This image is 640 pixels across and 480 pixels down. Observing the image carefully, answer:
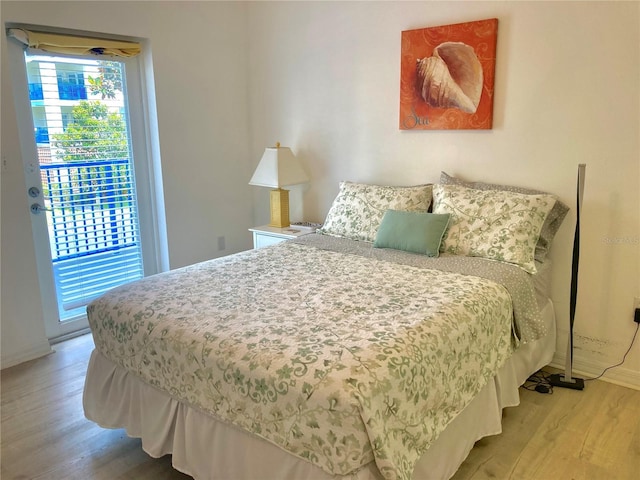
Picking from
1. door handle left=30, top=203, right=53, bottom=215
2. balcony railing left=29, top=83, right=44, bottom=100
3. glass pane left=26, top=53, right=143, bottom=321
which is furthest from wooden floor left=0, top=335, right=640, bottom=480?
balcony railing left=29, top=83, right=44, bottom=100

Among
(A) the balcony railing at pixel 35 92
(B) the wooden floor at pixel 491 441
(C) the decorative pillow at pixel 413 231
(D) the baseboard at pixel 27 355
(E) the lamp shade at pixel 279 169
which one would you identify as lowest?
(B) the wooden floor at pixel 491 441

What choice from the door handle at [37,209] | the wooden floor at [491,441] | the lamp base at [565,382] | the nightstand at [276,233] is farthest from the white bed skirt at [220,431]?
the nightstand at [276,233]

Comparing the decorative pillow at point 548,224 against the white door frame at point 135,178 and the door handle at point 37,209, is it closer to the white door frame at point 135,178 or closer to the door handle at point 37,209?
the white door frame at point 135,178

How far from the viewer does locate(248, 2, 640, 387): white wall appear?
2518 mm

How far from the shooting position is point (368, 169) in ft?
11.5

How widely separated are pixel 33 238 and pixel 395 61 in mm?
2548

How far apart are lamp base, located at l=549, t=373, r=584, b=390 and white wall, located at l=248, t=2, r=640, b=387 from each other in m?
0.17

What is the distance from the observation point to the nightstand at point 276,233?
11.5 feet

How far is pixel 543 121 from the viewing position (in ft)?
8.96

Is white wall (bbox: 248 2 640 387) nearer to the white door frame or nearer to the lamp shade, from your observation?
the lamp shade

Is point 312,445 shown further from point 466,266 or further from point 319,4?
point 319,4

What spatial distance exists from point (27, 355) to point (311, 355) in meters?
2.30

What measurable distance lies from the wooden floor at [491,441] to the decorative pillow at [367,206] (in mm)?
1232

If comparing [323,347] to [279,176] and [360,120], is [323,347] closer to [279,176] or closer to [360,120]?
[279,176]
